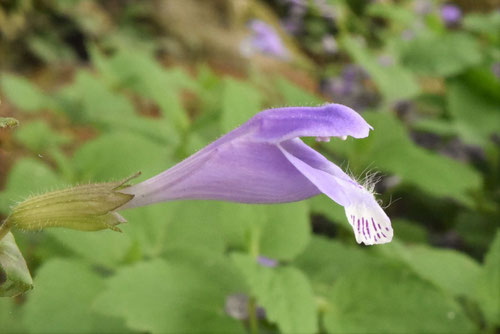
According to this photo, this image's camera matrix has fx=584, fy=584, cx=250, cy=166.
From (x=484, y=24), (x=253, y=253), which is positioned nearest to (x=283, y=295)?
(x=253, y=253)

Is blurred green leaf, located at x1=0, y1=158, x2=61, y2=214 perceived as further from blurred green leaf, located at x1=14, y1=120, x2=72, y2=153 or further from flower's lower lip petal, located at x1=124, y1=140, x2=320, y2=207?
blurred green leaf, located at x1=14, y1=120, x2=72, y2=153

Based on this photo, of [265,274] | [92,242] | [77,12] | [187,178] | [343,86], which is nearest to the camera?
[187,178]

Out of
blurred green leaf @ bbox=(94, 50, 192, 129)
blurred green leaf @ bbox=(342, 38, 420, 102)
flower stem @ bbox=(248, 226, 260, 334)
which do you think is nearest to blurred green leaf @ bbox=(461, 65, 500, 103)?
blurred green leaf @ bbox=(342, 38, 420, 102)

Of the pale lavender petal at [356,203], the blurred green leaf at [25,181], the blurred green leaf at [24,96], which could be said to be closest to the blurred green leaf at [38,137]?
the blurred green leaf at [24,96]

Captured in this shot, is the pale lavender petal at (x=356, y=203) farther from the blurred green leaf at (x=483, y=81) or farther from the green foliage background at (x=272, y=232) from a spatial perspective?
the blurred green leaf at (x=483, y=81)

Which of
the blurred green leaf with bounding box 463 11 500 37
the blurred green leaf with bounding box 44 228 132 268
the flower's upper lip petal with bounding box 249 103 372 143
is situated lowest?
the blurred green leaf with bounding box 44 228 132 268

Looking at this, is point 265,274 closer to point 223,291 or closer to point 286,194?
point 223,291

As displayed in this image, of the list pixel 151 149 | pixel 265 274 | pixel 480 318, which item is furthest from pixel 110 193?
pixel 480 318
